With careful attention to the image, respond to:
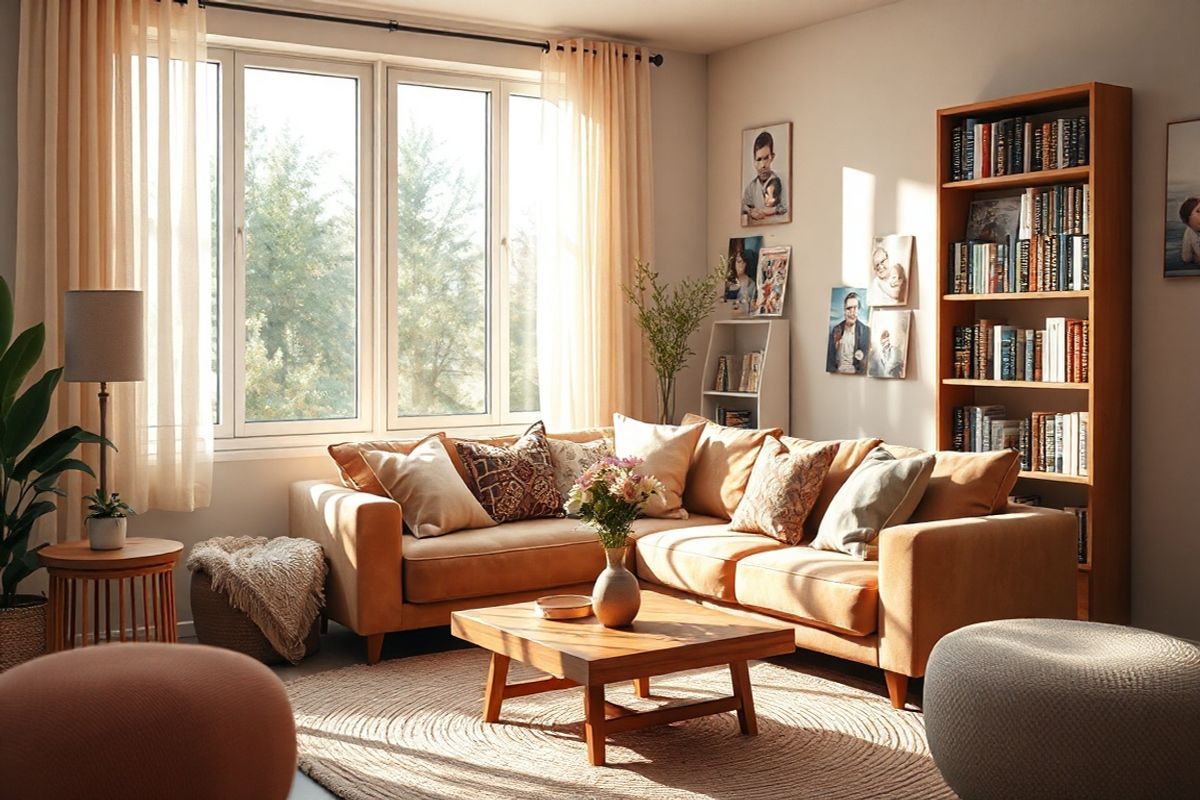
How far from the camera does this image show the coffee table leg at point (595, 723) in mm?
3637

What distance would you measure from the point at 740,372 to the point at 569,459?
1.33 m


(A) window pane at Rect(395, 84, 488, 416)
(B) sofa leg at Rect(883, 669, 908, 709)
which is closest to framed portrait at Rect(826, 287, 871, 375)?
(A) window pane at Rect(395, 84, 488, 416)

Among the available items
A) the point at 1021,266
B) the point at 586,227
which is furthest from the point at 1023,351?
the point at 586,227

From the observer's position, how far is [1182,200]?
459 cm

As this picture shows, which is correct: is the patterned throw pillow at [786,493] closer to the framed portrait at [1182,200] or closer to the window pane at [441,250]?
the framed portrait at [1182,200]

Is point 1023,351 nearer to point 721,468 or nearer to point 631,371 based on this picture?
point 721,468

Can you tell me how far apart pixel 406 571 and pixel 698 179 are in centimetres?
308

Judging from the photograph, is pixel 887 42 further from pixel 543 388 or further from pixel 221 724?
pixel 221 724

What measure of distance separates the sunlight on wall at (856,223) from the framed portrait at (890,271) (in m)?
0.08

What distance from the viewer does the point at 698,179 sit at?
6.90m

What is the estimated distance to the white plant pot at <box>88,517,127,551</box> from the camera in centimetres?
442

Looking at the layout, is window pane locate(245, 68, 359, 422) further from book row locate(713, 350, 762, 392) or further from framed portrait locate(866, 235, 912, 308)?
framed portrait locate(866, 235, 912, 308)

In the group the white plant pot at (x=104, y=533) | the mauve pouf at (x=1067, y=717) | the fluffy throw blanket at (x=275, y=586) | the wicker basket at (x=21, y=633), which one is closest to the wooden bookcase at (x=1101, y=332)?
the mauve pouf at (x=1067, y=717)

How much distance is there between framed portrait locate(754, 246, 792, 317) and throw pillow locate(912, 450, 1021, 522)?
2012 mm
